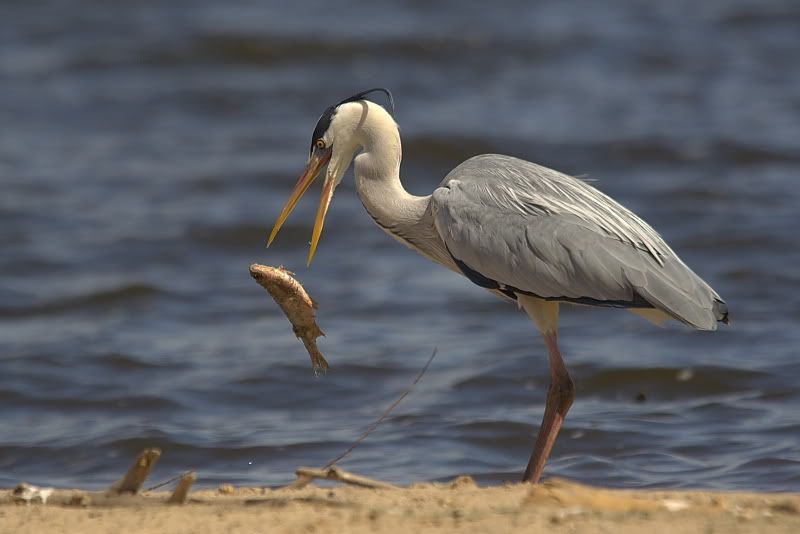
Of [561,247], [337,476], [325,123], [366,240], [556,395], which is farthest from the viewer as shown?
[366,240]

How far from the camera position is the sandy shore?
471 cm

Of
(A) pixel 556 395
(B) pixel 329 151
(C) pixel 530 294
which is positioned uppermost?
(B) pixel 329 151

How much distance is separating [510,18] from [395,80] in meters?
2.89

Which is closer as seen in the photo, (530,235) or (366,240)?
(530,235)

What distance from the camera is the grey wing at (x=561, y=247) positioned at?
657 cm

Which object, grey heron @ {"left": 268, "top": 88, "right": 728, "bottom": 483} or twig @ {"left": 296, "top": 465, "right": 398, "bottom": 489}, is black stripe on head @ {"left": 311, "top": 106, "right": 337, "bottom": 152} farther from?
twig @ {"left": 296, "top": 465, "right": 398, "bottom": 489}

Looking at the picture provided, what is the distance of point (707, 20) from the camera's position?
19219 mm

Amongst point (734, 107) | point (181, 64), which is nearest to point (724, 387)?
point (734, 107)

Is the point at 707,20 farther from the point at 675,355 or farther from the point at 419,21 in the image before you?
the point at 675,355

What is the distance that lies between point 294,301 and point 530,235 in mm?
1239

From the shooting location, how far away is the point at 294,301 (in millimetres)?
6391

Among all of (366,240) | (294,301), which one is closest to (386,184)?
(294,301)

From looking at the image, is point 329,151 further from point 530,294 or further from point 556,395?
point 556,395

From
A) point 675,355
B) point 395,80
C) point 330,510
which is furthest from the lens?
point 395,80
